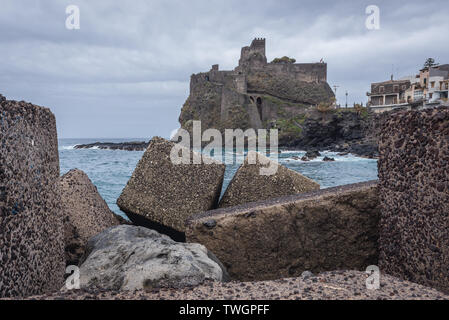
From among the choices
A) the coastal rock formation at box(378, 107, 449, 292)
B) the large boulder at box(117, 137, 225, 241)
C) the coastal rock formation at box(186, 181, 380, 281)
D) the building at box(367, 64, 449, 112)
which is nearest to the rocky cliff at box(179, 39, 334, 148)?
the building at box(367, 64, 449, 112)

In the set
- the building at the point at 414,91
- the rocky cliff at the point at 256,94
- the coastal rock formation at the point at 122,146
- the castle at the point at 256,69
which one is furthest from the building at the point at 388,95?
the coastal rock formation at the point at 122,146

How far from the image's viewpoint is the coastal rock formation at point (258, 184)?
4.87 m

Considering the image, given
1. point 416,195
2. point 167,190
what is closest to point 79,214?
point 167,190

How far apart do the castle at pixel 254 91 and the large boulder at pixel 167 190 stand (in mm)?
60646

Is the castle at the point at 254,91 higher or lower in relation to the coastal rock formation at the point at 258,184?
higher

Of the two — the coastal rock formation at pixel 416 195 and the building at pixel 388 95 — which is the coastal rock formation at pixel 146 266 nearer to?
the coastal rock formation at pixel 416 195

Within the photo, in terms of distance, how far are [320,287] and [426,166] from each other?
3.69 ft

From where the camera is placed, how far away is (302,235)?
11.0 ft

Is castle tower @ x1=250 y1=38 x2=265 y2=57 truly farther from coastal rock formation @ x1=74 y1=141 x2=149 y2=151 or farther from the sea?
the sea

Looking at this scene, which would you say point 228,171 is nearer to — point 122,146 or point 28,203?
point 28,203

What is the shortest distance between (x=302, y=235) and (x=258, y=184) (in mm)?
1618
